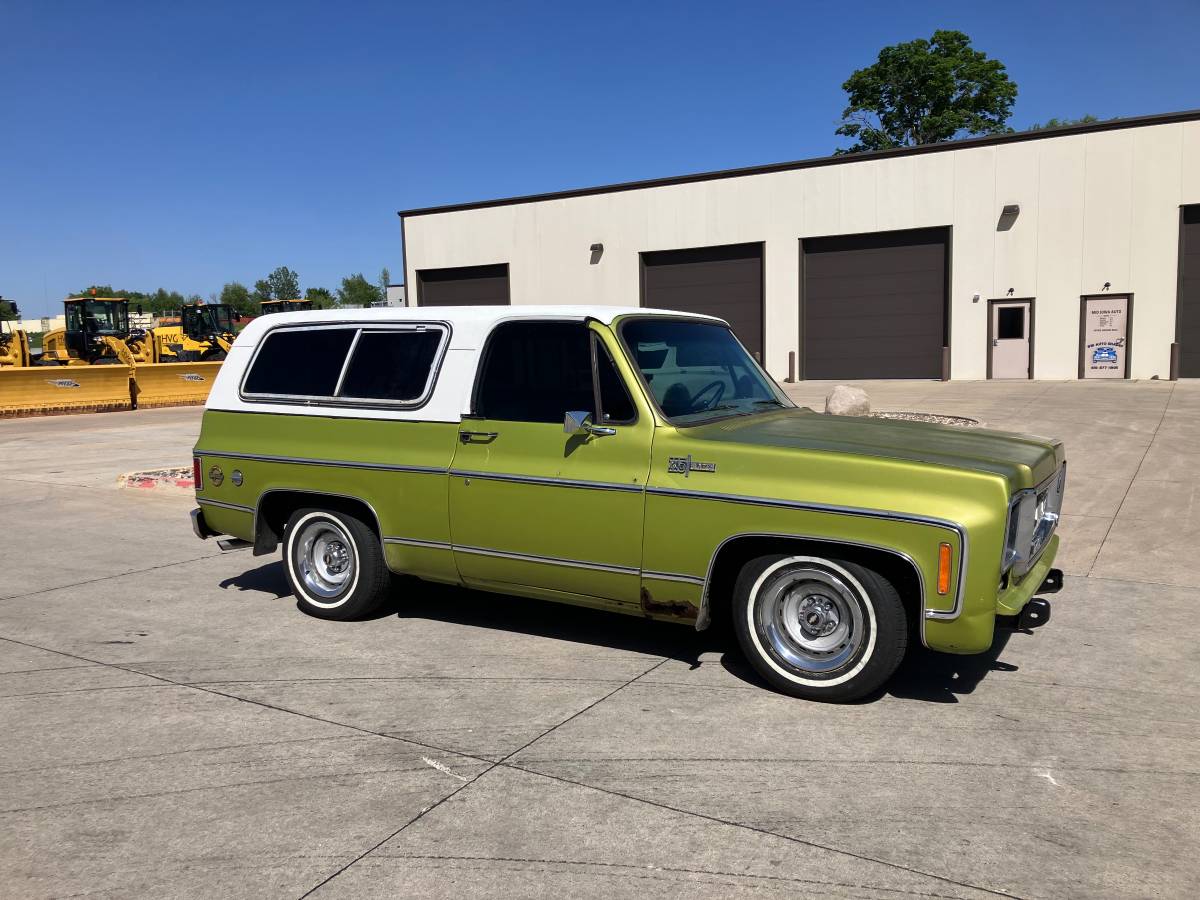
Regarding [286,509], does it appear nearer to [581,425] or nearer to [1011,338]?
[581,425]

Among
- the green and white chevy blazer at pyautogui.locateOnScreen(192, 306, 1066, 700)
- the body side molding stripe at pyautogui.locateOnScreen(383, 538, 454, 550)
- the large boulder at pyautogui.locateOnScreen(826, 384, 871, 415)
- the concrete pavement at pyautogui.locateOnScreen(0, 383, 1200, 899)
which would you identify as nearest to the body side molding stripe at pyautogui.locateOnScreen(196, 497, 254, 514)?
the green and white chevy blazer at pyautogui.locateOnScreen(192, 306, 1066, 700)

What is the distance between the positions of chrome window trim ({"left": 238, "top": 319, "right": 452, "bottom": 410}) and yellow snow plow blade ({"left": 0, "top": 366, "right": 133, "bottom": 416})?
19.4m

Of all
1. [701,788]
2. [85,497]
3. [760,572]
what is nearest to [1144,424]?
[760,572]

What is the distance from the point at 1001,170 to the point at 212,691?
2571cm

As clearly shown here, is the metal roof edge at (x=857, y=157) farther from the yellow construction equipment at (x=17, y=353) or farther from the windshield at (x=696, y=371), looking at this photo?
the windshield at (x=696, y=371)

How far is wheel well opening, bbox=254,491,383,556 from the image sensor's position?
583cm

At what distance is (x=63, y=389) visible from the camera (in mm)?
23344

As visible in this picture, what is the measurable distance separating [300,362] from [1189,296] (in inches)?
977

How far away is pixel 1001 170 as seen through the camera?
83.8ft

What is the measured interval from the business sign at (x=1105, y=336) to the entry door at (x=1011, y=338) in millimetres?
1363

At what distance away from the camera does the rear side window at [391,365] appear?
561 cm

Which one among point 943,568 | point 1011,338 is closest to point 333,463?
point 943,568

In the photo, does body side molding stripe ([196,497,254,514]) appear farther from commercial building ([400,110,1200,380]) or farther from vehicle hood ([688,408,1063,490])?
commercial building ([400,110,1200,380])

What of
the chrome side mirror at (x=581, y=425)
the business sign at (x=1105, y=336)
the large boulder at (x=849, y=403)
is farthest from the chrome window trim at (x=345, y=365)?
the business sign at (x=1105, y=336)
